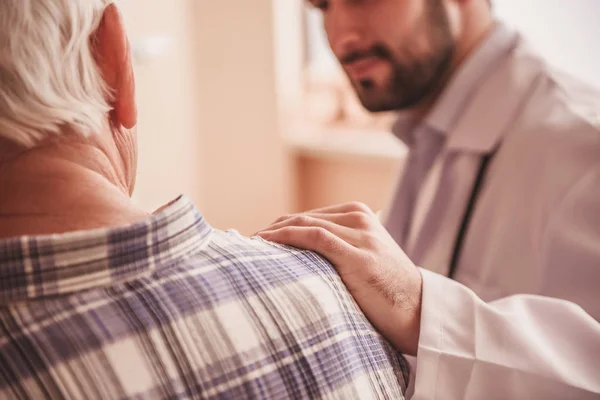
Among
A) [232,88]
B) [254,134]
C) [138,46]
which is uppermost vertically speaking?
[138,46]

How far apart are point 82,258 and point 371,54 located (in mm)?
1080

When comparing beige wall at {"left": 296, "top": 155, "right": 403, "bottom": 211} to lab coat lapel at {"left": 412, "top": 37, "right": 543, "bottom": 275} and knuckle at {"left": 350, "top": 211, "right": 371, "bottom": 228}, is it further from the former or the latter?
knuckle at {"left": 350, "top": 211, "right": 371, "bottom": 228}

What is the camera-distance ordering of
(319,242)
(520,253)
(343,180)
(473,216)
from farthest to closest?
(343,180)
(473,216)
(520,253)
(319,242)

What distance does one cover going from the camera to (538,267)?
1.01 m

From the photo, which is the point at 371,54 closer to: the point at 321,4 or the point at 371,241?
the point at 321,4

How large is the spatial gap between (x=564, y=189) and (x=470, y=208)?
211 millimetres

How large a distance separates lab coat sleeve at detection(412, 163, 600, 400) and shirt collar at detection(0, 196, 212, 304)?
31 centimetres

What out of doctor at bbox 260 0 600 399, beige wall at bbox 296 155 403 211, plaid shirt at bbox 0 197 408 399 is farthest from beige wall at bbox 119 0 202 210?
plaid shirt at bbox 0 197 408 399

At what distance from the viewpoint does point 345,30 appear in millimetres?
1477

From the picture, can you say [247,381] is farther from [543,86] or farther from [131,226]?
[543,86]

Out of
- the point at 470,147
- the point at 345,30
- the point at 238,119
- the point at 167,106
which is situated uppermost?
the point at 345,30

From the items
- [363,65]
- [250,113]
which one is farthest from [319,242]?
[250,113]

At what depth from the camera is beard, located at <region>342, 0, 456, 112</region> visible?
1.44 m

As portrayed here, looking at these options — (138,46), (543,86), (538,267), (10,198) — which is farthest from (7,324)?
(138,46)
